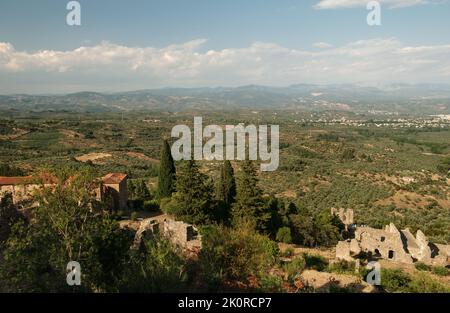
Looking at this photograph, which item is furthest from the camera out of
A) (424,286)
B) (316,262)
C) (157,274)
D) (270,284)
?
(316,262)

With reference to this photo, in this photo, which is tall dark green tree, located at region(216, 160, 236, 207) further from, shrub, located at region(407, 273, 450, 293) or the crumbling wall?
shrub, located at region(407, 273, 450, 293)

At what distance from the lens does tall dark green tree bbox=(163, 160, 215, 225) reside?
27469mm

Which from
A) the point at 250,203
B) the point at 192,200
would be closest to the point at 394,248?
the point at 250,203

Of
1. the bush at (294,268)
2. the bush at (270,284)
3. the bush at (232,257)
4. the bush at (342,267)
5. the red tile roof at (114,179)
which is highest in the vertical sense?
the red tile roof at (114,179)

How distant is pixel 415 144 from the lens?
125 m

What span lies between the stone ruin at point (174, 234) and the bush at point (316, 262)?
650 cm

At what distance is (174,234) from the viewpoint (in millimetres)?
20656

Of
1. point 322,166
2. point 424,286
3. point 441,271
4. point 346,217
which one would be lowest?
point 322,166

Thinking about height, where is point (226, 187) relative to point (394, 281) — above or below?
above

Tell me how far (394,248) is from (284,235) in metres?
7.59

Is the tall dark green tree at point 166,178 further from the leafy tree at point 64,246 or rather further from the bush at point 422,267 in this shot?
the bush at point 422,267

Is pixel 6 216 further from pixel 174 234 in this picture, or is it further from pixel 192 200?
pixel 192 200

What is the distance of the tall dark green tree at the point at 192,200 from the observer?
27469 millimetres

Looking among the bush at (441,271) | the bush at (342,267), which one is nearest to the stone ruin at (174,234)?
the bush at (342,267)
